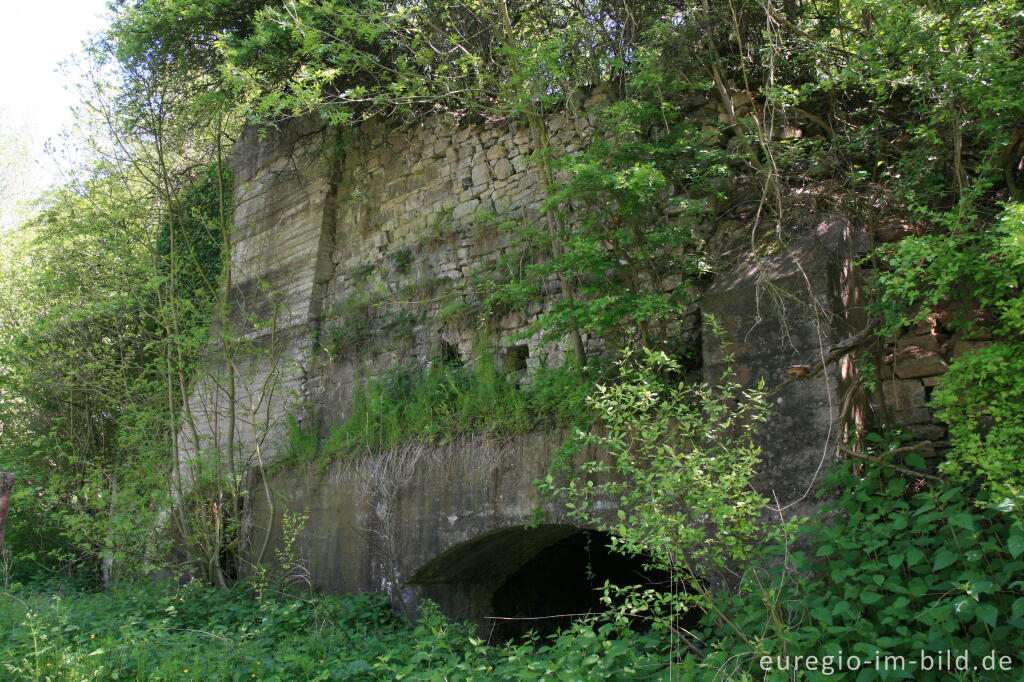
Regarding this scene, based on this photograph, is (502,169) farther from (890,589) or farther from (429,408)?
(890,589)

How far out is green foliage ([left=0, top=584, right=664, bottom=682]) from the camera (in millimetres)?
3822

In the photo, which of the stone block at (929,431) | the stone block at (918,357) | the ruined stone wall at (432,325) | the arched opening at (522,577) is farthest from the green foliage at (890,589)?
the arched opening at (522,577)

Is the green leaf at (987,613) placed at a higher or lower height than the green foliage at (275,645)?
higher

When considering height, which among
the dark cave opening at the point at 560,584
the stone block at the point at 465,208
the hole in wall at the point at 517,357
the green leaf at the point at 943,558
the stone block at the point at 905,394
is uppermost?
the stone block at the point at 465,208

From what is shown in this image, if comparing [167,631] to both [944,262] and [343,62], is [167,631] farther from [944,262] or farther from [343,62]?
[944,262]

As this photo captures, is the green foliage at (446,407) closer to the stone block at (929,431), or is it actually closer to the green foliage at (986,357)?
the stone block at (929,431)

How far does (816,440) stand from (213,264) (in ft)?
24.8

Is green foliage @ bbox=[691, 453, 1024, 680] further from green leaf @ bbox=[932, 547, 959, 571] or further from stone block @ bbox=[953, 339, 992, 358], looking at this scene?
stone block @ bbox=[953, 339, 992, 358]

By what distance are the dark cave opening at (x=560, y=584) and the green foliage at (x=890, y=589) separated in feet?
9.66

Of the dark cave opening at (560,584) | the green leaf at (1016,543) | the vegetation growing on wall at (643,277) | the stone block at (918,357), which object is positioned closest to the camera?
the green leaf at (1016,543)

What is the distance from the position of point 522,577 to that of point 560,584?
564 mm

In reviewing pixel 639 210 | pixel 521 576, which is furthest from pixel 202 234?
pixel 639 210

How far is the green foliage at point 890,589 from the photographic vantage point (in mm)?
2896

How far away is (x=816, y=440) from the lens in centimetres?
393
